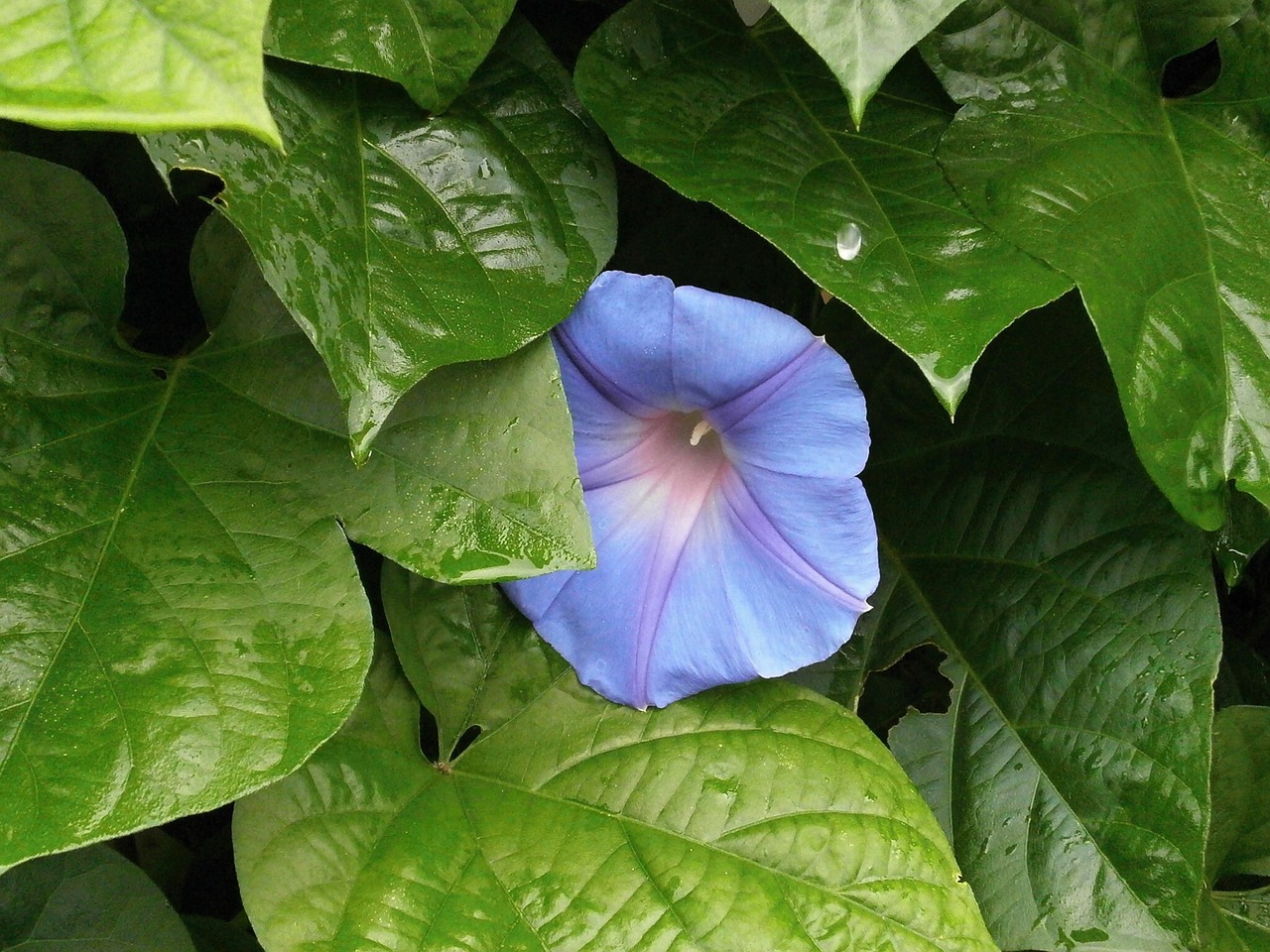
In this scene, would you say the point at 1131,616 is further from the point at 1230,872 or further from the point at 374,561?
the point at 374,561

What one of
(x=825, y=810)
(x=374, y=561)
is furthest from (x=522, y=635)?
(x=825, y=810)

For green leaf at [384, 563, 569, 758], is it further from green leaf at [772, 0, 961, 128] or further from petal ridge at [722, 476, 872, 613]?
green leaf at [772, 0, 961, 128]

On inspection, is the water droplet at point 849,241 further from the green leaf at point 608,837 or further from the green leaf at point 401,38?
the green leaf at point 608,837

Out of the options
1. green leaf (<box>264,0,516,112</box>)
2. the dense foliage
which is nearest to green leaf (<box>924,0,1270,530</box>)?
the dense foliage

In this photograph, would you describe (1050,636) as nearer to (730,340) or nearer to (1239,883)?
(730,340)

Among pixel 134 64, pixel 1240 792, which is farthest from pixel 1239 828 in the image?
pixel 134 64
